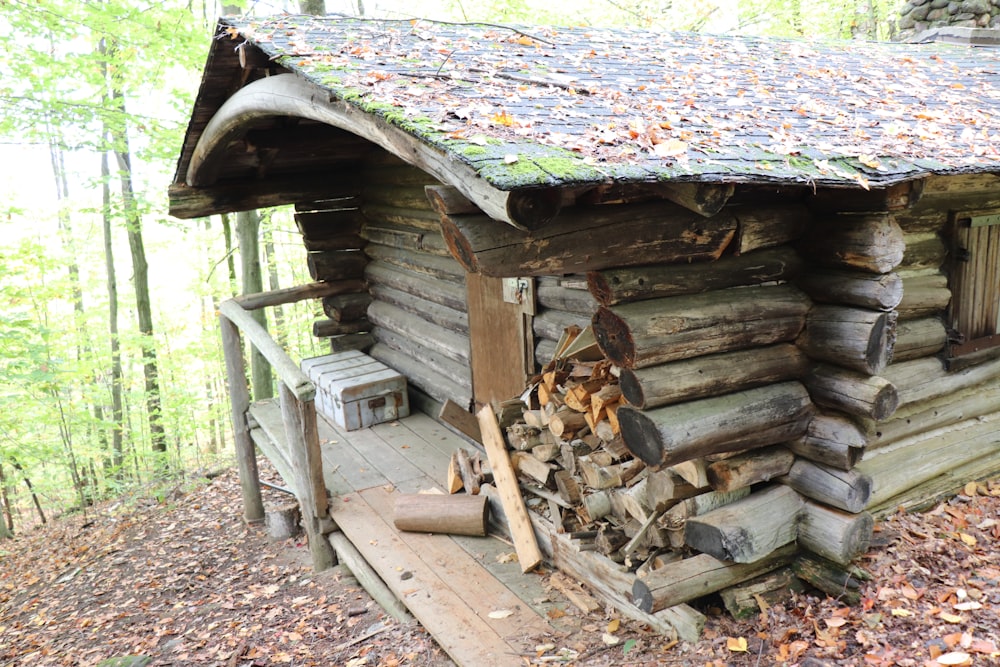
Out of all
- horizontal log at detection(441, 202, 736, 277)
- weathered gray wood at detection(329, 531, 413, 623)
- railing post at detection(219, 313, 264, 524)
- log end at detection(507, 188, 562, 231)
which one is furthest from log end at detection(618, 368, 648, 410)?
railing post at detection(219, 313, 264, 524)

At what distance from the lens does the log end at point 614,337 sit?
3715 mm

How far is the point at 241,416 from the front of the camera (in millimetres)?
7629

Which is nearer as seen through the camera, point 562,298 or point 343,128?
point 343,128

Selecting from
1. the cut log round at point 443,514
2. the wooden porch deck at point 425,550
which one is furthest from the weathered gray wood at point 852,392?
the cut log round at point 443,514

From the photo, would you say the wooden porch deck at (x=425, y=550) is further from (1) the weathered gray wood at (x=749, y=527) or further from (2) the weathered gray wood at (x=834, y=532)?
(2) the weathered gray wood at (x=834, y=532)

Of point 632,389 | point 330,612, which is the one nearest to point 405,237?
point 330,612

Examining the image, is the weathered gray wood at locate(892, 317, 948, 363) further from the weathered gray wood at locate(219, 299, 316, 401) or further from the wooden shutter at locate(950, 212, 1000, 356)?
the weathered gray wood at locate(219, 299, 316, 401)

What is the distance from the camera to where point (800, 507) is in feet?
14.0

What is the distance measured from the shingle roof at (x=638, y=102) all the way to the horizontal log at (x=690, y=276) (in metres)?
0.71

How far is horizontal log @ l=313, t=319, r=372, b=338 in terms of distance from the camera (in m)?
9.30

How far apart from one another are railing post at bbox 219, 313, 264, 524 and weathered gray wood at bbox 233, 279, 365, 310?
1.33 ft

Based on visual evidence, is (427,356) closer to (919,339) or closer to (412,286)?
(412,286)

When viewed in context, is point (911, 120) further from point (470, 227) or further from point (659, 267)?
point (470, 227)

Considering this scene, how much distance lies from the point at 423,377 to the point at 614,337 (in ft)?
15.2
